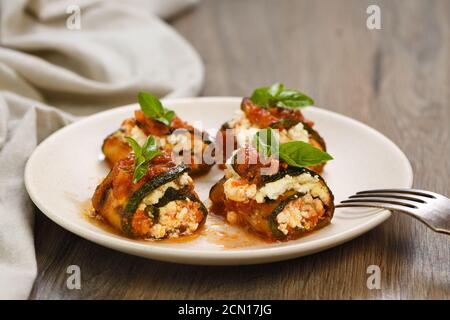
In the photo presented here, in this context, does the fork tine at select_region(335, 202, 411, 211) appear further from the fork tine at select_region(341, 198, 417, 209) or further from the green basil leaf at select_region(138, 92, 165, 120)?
the green basil leaf at select_region(138, 92, 165, 120)

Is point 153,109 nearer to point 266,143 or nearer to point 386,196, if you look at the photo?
point 266,143

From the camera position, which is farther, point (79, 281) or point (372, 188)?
point (372, 188)

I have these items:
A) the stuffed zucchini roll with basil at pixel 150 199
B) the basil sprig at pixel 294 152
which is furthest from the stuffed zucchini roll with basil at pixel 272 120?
the stuffed zucchini roll with basil at pixel 150 199

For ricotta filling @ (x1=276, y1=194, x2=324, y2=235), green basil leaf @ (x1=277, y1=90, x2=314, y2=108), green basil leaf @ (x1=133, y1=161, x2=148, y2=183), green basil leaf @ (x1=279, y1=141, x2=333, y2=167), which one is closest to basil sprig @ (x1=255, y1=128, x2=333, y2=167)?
green basil leaf @ (x1=279, y1=141, x2=333, y2=167)

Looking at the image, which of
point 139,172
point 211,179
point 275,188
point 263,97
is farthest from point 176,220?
point 263,97
